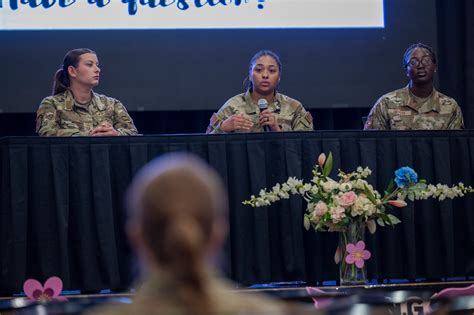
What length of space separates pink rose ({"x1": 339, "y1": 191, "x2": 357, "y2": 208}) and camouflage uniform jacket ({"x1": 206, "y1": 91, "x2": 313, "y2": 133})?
3.39ft

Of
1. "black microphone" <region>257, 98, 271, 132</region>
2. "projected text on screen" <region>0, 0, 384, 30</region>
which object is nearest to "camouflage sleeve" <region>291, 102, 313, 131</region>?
"black microphone" <region>257, 98, 271, 132</region>

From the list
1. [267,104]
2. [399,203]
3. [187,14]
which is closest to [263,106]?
[267,104]

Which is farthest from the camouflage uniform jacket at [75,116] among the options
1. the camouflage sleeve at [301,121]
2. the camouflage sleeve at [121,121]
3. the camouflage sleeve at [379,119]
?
the camouflage sleeve at [379,119]

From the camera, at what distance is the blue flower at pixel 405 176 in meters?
4.27

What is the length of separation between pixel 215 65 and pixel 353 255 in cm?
265

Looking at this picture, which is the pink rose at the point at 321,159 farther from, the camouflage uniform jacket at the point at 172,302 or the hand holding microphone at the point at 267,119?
the camouflage uniform jacket at the point at 172,302

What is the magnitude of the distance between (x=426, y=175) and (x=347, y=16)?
228 cm

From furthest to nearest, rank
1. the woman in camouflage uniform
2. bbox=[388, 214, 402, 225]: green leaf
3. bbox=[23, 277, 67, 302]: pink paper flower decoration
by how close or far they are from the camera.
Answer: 1. the woman in camouflage uniform
2. bbox=[388, 214, 402, 225]: green leaf
3. bbox=[23, 277, 67, 302]: pink paper flower decoration

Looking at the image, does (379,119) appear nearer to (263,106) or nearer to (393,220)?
(263,106)

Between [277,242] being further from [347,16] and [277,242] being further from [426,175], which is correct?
[347,16]

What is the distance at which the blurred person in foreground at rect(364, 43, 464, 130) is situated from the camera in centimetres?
533

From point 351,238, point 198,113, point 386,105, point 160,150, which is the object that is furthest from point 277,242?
point 198,113

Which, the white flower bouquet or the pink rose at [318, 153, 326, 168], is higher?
the pink rose at [318, 153, 326, 168]

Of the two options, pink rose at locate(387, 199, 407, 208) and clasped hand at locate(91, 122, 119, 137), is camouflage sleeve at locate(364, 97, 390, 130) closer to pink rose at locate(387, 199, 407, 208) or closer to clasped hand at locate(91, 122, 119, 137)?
pink rose at locate(387, 199, 407, 208)
